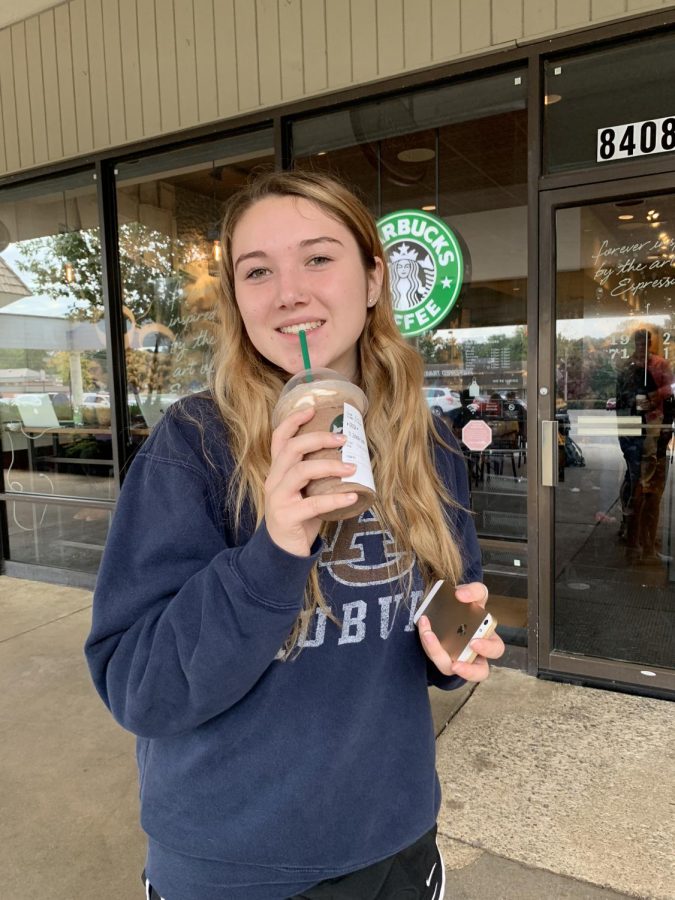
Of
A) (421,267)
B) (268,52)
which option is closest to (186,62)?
(268,52)

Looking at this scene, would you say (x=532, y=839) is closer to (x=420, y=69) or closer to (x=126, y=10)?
(x=420, y=69)

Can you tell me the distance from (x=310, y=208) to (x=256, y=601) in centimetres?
66

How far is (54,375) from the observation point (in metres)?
5.27

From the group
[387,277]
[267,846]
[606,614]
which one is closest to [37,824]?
[267,846]

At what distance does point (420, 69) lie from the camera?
3.52 metres

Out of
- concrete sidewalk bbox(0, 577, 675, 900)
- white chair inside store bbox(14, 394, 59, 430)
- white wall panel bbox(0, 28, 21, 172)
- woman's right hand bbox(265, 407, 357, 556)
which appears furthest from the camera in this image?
white chair inside store bbox(14, 394, 59, 430)

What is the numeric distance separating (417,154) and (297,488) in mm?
3593

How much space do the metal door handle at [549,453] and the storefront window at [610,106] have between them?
129 centimetres

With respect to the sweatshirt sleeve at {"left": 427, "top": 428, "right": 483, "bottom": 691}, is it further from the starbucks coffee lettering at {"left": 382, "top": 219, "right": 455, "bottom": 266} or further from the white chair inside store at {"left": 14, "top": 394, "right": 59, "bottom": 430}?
the white chair inside store at {"left": 14, "top": 394, "right": 59, "bottom": 430}

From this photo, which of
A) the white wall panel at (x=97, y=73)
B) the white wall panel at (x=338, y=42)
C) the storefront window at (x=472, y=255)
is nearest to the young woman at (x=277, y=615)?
the storefront window at (x=472, y=255)

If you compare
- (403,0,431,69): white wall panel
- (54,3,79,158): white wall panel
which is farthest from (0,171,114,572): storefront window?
(403,0,431,69): white wall panel

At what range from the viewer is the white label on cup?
839 mm

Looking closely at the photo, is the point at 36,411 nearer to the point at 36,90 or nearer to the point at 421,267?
the point at 36,90

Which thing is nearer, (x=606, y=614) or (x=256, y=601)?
(x=256, y=601)
